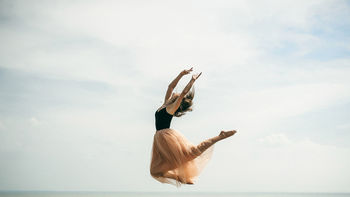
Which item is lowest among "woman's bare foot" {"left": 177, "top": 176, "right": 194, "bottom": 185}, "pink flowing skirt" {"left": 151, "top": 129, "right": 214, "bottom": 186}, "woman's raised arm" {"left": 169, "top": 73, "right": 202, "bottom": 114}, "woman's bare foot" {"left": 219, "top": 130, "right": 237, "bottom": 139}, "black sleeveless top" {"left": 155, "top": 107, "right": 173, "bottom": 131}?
"woman's bare foot" {"left": 177, "top": 176, "right": 194, "bottom": 185}

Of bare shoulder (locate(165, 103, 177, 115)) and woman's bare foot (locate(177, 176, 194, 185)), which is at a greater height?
bare shoulder (locate(165, 103, 177, 115))

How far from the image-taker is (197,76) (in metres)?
5.79

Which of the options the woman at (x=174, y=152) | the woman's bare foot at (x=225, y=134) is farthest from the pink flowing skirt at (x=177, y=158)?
the woman's bare foot at (x=225, y=134)

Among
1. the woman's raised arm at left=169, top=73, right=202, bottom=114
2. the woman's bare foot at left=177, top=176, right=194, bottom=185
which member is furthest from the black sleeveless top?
the woman's bare foot at left=177, top=176, right=194, bottom=185

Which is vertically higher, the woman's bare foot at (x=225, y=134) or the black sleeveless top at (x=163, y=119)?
the woman's bare foot at (x=225, y=134)

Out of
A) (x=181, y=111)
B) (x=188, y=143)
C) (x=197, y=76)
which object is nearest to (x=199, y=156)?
(x=188, y=143)

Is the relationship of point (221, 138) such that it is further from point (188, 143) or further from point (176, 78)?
point (176, 78)

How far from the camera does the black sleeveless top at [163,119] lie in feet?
20.2

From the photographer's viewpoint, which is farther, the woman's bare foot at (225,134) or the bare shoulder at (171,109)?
the bare shoulder at (171,109)

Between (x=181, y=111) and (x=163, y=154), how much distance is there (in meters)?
0.73

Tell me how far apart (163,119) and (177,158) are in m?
0.63

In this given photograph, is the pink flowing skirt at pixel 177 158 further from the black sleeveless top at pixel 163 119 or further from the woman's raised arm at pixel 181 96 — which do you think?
the woman's raised arm at pixel 181 96

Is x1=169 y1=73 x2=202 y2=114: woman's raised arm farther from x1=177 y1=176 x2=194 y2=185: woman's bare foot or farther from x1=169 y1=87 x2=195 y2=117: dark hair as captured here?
x1=177 y1=176 x2=194 y2=185: woman's bare foot

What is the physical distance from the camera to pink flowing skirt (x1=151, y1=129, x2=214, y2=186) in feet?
20.0
